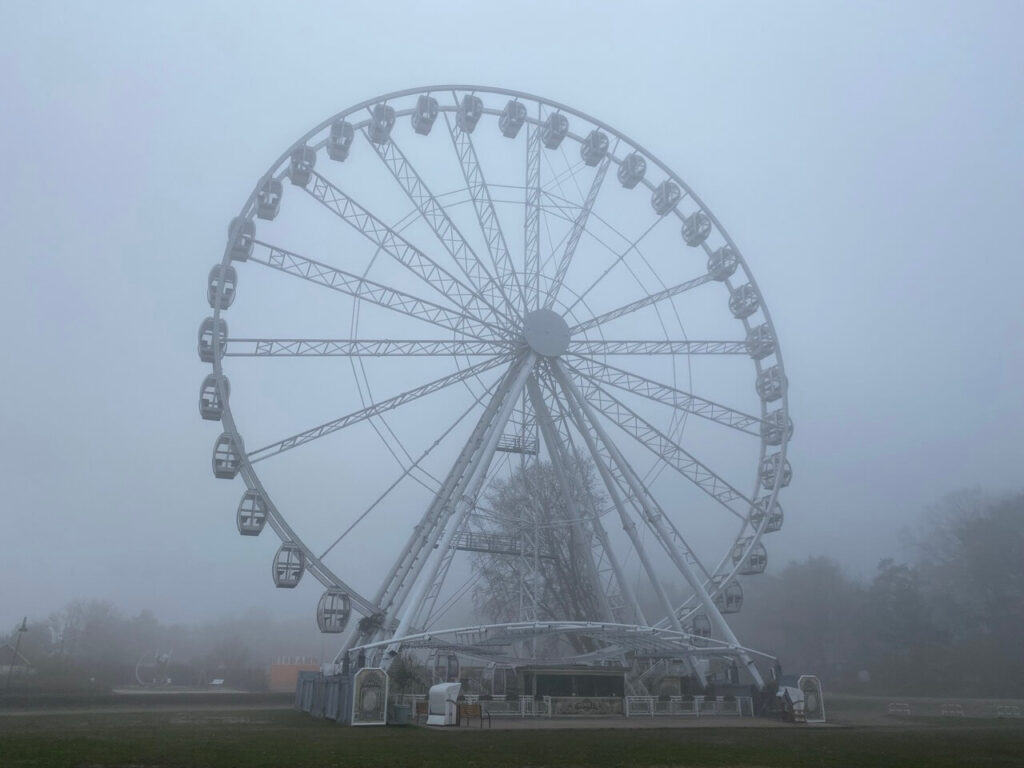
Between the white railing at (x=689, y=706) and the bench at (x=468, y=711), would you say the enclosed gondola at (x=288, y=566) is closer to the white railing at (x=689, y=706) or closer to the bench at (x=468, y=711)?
the bench at (x=468, y=711)

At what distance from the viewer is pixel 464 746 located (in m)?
14.5

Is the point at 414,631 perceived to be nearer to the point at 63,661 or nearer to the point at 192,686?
the point at 63,661

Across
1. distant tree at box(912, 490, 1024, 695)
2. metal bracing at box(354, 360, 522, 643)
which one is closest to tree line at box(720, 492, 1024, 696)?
distant tree at box(912, 490, 1024, 695)

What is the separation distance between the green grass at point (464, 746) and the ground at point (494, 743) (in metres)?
0.02

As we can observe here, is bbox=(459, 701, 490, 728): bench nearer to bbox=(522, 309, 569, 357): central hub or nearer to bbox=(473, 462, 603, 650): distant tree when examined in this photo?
bbox=(473, 462, 603, 650): distant tree

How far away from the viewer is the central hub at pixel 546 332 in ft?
87.9

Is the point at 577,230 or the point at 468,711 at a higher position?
the point at 577,230

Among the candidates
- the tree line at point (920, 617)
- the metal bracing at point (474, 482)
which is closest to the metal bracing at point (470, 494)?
the metal bracing at point (474, 482)

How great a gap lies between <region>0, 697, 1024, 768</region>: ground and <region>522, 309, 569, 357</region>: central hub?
11.0m

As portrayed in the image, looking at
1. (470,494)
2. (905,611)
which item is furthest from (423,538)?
(905,611)

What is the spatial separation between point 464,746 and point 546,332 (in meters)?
14.9

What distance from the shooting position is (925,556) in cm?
6006

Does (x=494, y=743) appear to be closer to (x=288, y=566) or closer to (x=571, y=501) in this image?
(x=288, y=566)

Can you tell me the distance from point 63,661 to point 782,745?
38541 mm
